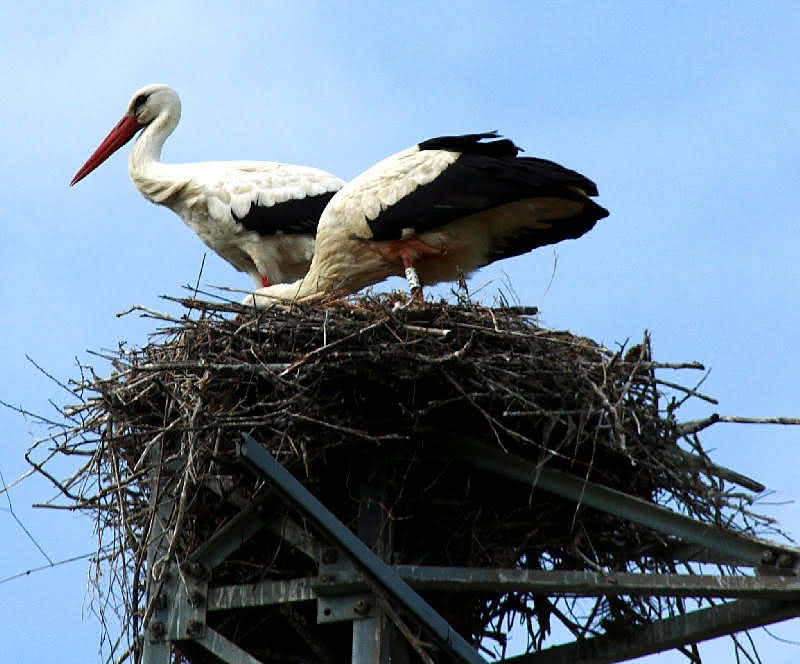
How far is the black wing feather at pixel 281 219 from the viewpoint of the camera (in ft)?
33.9

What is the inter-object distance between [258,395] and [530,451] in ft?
3.86

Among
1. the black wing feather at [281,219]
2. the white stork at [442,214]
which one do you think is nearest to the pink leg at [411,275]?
the white stork at [442,214]

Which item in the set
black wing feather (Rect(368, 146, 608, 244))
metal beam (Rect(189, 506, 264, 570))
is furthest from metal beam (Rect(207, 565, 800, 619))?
black wing feather (Rect(368, 146, 608, 244))

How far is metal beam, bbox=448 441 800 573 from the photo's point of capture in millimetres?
6332

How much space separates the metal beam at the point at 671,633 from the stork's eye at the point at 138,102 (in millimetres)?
5921

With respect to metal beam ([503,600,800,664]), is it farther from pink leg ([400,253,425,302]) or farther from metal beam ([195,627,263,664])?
pink leg ([400,253,425,302])

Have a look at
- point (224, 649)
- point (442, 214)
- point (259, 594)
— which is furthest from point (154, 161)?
point (224, 649)

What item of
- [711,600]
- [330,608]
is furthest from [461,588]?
[711,600]

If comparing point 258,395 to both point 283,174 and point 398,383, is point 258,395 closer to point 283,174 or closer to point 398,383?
point 398,383

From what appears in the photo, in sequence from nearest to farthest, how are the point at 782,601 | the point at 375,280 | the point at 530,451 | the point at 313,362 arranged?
the point at 782,601 < the point at 313,362 < the point at 530,451 < the point at 375,280

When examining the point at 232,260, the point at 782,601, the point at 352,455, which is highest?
the point at 232,260

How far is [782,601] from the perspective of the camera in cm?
634

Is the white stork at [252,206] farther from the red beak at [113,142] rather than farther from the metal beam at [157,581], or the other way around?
the metal beam at [157,581]

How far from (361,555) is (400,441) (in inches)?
36.0
